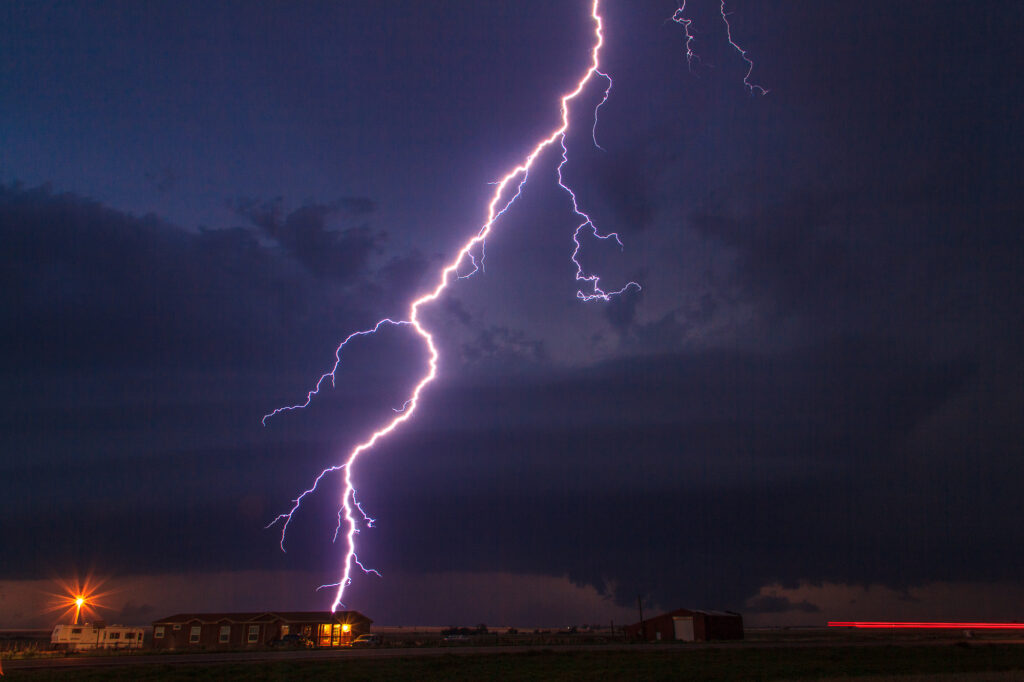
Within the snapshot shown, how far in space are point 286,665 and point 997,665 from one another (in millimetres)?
24532

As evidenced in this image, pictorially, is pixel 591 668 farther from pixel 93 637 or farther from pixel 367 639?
pixel 93 637

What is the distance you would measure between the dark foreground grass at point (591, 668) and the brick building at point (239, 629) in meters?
23.5

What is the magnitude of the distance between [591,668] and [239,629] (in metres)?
32.2

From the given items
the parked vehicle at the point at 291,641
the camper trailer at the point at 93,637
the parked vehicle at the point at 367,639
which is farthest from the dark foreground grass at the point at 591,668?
the camper trailer at the point at 93,637

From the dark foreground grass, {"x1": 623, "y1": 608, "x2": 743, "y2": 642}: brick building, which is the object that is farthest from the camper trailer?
{"x1": 623, "y1": 608, "x2": 743, "y2": 642}: brick building

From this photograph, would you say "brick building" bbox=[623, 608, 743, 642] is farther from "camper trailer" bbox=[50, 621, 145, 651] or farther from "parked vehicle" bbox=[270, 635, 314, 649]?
"camper trailer" bbox=[50, 621, 145, 651]

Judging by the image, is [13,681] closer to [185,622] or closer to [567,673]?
[567,673]

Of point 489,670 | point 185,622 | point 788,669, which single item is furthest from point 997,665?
point 185,622

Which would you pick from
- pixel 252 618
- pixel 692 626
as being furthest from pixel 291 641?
pixel 692 626

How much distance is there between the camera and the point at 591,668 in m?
25.0

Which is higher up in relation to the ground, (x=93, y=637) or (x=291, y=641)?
(x=93, y=637)

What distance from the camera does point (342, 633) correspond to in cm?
5081

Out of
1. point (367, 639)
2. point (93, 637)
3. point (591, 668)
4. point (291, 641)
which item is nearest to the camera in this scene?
point (591, 668)

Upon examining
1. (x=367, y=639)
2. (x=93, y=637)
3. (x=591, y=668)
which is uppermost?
(x=93, y=637)
